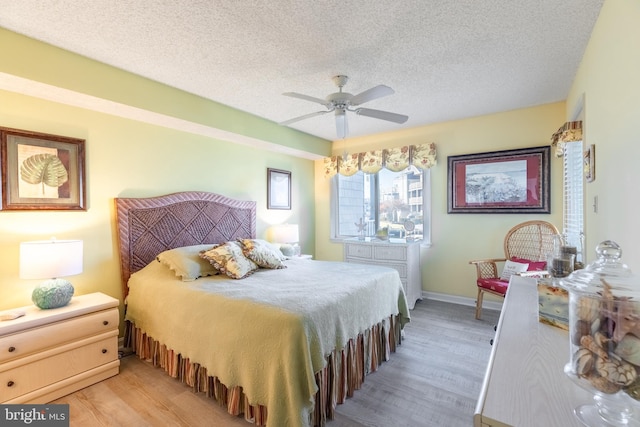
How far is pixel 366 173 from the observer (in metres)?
4.97

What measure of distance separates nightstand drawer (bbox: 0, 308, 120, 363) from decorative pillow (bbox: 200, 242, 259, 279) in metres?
0.87

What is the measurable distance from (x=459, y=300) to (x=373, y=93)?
10.6 feet

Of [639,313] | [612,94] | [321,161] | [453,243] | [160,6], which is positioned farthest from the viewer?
[321,161]

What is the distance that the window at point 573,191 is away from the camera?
9.47 ft

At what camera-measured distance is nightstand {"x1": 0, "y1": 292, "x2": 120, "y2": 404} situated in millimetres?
1906

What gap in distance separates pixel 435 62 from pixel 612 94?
1.23 m

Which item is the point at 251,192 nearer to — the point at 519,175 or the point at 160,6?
the point at 160,6

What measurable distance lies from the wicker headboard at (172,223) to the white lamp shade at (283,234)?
1.25ft

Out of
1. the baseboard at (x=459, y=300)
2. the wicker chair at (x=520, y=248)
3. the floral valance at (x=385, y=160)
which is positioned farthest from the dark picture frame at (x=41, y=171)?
the baseboard at (x=459, y=300)

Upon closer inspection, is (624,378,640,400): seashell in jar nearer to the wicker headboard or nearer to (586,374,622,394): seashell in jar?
(586,374,622,394): seashell in jar

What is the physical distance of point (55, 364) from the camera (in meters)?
2.09

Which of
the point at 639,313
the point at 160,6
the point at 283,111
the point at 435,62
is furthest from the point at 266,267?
the point at 639,313

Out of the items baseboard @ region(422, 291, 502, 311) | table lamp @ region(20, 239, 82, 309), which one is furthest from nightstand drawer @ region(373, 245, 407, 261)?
table lamp @ region(20, 239, 82, 309)

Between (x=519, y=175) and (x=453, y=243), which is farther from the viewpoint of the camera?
(x=453, y=243)
